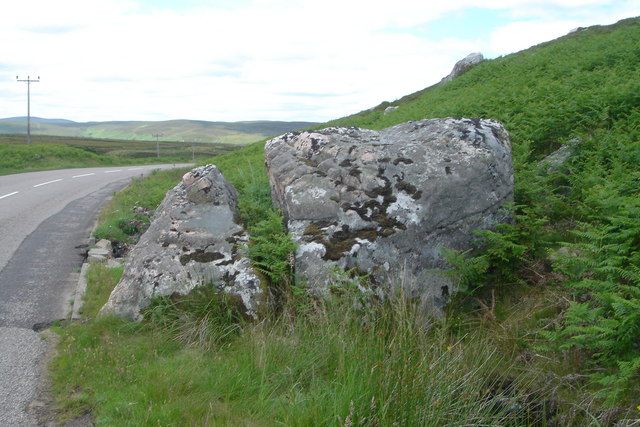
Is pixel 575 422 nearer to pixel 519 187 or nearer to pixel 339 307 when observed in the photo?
pixel 339 307

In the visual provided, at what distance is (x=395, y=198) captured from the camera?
657cm

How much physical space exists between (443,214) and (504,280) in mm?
1080

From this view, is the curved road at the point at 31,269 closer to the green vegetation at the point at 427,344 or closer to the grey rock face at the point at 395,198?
the green vegetation at the point at 427,344

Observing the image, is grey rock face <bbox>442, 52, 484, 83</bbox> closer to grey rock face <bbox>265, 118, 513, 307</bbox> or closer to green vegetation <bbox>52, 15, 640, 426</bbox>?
green vegetation <bbox>52, 15, 640, 426</bbox>

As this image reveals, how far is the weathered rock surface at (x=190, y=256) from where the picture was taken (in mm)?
6094

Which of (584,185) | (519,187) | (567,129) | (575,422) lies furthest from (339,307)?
(567,129)

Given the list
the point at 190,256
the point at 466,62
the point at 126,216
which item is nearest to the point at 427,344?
the point at 190,256

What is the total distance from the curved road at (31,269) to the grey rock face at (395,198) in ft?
10.3

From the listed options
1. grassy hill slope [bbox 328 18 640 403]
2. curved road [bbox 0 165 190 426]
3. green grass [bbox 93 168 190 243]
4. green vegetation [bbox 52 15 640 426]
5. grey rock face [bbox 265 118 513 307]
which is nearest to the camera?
green vegetation [bbox 52 15 640 426]

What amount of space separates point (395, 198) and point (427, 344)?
2.32m

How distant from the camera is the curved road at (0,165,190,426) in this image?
200 inches

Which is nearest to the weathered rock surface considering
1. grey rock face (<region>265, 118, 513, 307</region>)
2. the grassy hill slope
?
grey rock face (<region>265, 118, 513, 307</region>)

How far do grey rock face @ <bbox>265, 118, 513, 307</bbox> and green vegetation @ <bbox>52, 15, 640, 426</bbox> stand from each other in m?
0.35

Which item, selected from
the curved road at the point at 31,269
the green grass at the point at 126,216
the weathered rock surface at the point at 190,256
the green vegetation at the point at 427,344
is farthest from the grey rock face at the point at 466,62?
the weathered rock surface at the point at 190,256
